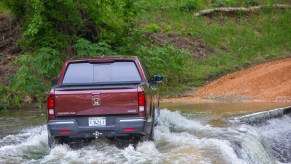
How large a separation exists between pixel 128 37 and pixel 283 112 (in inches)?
307

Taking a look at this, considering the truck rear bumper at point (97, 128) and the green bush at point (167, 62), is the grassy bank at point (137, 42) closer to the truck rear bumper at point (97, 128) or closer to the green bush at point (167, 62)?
the green bush at point (167, 62)

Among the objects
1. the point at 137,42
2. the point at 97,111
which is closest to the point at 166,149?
the point at 97,111

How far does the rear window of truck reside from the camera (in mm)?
11094

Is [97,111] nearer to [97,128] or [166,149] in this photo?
[97,128]

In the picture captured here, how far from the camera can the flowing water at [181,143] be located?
10305mm

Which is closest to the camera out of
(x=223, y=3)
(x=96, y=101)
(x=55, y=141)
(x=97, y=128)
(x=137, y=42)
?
(x=96, y=101)

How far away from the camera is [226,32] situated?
32281 millimetres

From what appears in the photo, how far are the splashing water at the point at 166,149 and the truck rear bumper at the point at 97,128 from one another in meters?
0.39

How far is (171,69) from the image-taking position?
23.8m

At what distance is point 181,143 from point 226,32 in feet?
69.6

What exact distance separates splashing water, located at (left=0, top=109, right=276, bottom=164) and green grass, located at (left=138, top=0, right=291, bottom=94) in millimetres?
11876

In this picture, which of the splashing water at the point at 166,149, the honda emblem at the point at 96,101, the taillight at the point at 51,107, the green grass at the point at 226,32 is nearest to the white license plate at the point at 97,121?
the honda emblem at the point at 96,101

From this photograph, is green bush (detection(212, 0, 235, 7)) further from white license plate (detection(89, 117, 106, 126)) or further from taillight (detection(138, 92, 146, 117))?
white license plate (detection(89, 117, 106, 126))

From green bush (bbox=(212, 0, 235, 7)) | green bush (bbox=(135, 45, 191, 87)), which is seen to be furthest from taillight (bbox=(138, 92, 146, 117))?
green bush (bbox=(212, 0, 235, 7))
